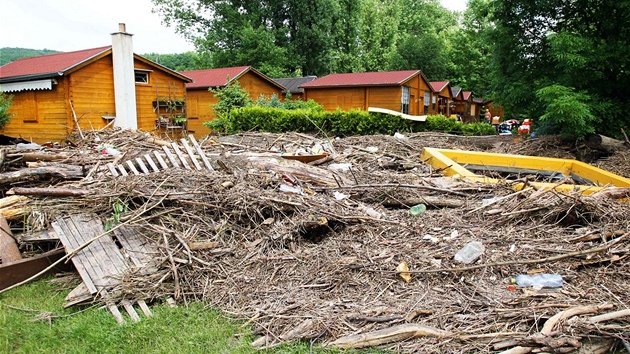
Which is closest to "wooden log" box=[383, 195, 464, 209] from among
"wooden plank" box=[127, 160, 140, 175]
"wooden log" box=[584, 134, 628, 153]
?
"wooden plank" box=[127, 160, 140, 175]

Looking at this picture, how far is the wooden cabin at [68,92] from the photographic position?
1562 centimetres

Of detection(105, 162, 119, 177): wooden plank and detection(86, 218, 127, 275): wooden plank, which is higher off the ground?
detection(105, 162, 119, 177): wooden plank

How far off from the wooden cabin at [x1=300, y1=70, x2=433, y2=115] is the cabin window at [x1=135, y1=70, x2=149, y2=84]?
8.54 m

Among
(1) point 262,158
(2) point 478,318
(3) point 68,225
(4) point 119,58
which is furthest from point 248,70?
(2) point 478,318

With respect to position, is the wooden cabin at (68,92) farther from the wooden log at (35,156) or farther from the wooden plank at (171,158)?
the wooden plank at (171,158)

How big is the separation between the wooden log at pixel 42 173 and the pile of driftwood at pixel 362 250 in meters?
0.02

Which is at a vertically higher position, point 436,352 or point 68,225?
point 68,225

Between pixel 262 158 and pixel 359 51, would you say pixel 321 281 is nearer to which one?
pixel 262 158

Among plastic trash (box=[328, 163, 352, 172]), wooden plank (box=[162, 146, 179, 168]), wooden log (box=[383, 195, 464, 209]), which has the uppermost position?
wooden plank (box=[162, 146, 179, 168])

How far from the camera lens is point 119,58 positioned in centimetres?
1664

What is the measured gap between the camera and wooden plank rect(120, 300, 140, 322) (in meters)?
3.65

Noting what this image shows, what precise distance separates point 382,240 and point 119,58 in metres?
15.5

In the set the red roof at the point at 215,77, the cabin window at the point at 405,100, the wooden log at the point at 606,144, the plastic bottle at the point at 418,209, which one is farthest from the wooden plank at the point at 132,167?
the cabin window at the point at 405,100

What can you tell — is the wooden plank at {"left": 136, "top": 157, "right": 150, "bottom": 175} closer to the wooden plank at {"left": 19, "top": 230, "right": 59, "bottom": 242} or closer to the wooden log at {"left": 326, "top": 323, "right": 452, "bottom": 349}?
the wooden plank at {"left": 19, "top": 230, "right": 59, "bottom": 242}
